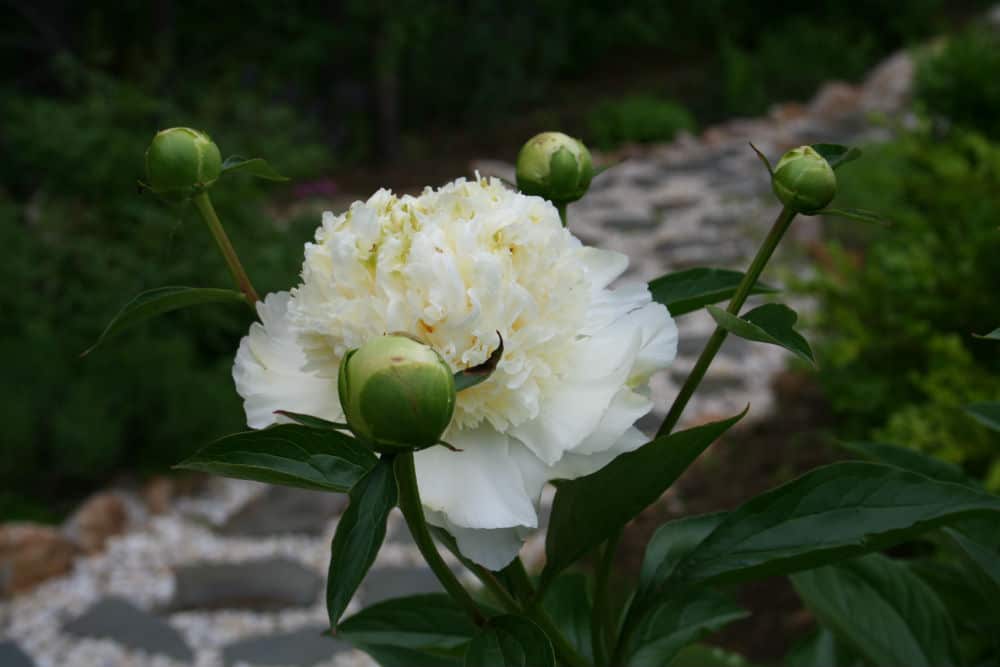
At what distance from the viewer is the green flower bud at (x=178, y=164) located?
68cm

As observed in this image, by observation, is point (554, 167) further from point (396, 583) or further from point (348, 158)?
point (348, 158)

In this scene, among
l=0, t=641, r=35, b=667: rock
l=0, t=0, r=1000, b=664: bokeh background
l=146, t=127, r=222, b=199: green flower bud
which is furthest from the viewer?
l=0, t=0, r=1000, b=664: bokeh background

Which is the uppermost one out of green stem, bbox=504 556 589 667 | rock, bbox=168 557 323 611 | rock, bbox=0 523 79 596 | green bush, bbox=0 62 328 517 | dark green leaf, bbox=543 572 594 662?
green stem, bbox=504 556 589 667

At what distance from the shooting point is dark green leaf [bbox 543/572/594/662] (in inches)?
35.9

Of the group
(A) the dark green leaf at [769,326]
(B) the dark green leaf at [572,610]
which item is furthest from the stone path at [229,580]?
(A) the dark green leaf at [769,326]

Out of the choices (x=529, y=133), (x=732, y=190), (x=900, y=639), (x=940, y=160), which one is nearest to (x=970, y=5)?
(x=529, y=133)

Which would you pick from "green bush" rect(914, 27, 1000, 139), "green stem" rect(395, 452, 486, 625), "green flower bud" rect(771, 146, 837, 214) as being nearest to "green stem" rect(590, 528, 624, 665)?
"green stem" rect(395, 452, 486, 625)

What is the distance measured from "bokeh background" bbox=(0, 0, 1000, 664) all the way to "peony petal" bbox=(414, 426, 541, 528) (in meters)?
0.28

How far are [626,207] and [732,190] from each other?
0.65m

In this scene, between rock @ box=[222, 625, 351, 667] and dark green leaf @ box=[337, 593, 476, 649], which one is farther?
rock @ box=[222, 625, 351, 667]

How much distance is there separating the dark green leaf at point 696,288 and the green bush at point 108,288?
87.7 inches

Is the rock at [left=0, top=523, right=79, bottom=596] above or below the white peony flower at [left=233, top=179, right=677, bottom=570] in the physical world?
below

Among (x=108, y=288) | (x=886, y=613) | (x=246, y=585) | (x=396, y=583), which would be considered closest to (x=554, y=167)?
(x=886, y=613)

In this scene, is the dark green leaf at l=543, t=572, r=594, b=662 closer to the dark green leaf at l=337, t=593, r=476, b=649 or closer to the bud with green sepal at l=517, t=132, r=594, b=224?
the dark green leaf at l=337, t=593, r=476, b=649
